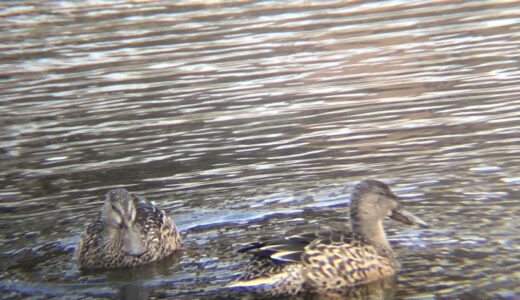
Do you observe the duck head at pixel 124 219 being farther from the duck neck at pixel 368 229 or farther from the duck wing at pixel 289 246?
the duck neck at pixel 368 229

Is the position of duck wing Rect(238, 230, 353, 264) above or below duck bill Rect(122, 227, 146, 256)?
above

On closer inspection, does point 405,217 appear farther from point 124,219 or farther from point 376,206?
point 124,219

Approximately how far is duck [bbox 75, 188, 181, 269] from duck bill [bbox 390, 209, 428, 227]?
1.91m

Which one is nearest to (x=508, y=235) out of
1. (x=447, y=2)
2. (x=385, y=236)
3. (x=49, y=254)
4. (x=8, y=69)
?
(x=385, y=236)

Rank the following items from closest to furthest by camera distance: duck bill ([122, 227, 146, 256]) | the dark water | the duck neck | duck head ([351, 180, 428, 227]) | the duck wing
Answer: the duck wing, the duck neck, duck head ([351, 180, 428, 227]), the dark water, duck bill ([122, 227, 146, 256])

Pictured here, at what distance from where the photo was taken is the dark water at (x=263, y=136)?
9922 millimetres

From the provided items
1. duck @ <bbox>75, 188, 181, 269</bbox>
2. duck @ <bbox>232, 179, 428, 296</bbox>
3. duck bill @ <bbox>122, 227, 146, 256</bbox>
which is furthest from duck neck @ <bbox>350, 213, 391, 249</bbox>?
duck bill @ <bbox>122, 227, 146, 256</bbox>

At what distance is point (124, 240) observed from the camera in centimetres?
1032

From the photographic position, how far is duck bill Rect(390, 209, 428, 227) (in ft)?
32.6

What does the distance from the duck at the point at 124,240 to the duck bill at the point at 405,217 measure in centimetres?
191

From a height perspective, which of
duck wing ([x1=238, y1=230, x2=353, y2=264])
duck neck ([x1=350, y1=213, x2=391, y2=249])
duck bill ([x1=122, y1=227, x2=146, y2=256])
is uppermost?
duck wing ([x1=238, y1=230, x2=353, y2=264])

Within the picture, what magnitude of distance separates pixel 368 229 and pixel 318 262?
0.89m

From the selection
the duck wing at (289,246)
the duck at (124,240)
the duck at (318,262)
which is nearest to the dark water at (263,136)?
the duck at (124,240)

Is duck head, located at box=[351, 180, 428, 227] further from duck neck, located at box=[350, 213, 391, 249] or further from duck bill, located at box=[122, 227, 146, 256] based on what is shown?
duck bill, located at box=[122, 227, 146, 256]
